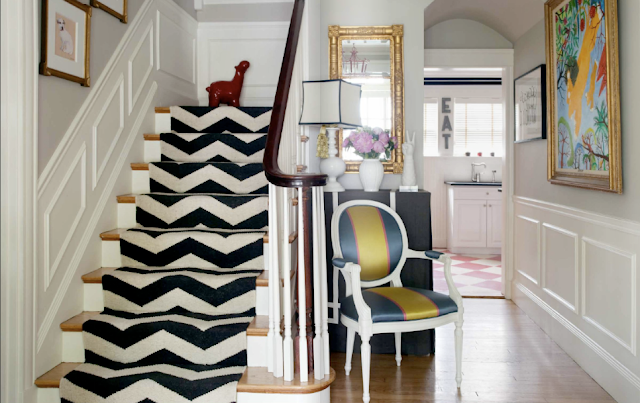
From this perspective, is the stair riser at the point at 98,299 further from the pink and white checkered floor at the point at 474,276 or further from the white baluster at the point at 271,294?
the pink and white checkered floor at the point at 474,276

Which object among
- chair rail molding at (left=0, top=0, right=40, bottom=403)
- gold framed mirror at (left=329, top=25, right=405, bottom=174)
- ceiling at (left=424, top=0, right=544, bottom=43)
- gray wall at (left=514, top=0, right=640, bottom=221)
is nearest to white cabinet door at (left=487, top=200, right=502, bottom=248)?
ceiling at (left=424, top=0, right=544, bottom=43)

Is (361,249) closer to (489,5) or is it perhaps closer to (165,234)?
(165,234)

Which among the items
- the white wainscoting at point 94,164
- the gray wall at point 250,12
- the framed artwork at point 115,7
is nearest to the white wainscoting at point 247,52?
the gray wall at point 250,12

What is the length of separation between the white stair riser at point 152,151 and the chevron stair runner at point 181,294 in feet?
0.72

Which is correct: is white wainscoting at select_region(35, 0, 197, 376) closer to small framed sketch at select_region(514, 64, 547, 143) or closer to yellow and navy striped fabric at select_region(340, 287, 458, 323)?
yellow and navy striped fabric at select_region(340, 287, 458, 323)

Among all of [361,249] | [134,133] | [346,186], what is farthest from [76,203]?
[346,186]

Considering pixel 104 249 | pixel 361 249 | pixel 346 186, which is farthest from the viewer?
pixel 346 186

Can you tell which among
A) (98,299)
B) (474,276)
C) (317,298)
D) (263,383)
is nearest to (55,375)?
(98,299)

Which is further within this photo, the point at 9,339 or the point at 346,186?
the point at 346,186

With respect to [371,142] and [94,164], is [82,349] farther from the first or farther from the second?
[371,142]

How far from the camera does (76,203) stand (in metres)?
2.64

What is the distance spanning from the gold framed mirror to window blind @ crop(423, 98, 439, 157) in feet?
13.5

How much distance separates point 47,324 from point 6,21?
131cm

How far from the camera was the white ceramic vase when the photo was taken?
347 cm
